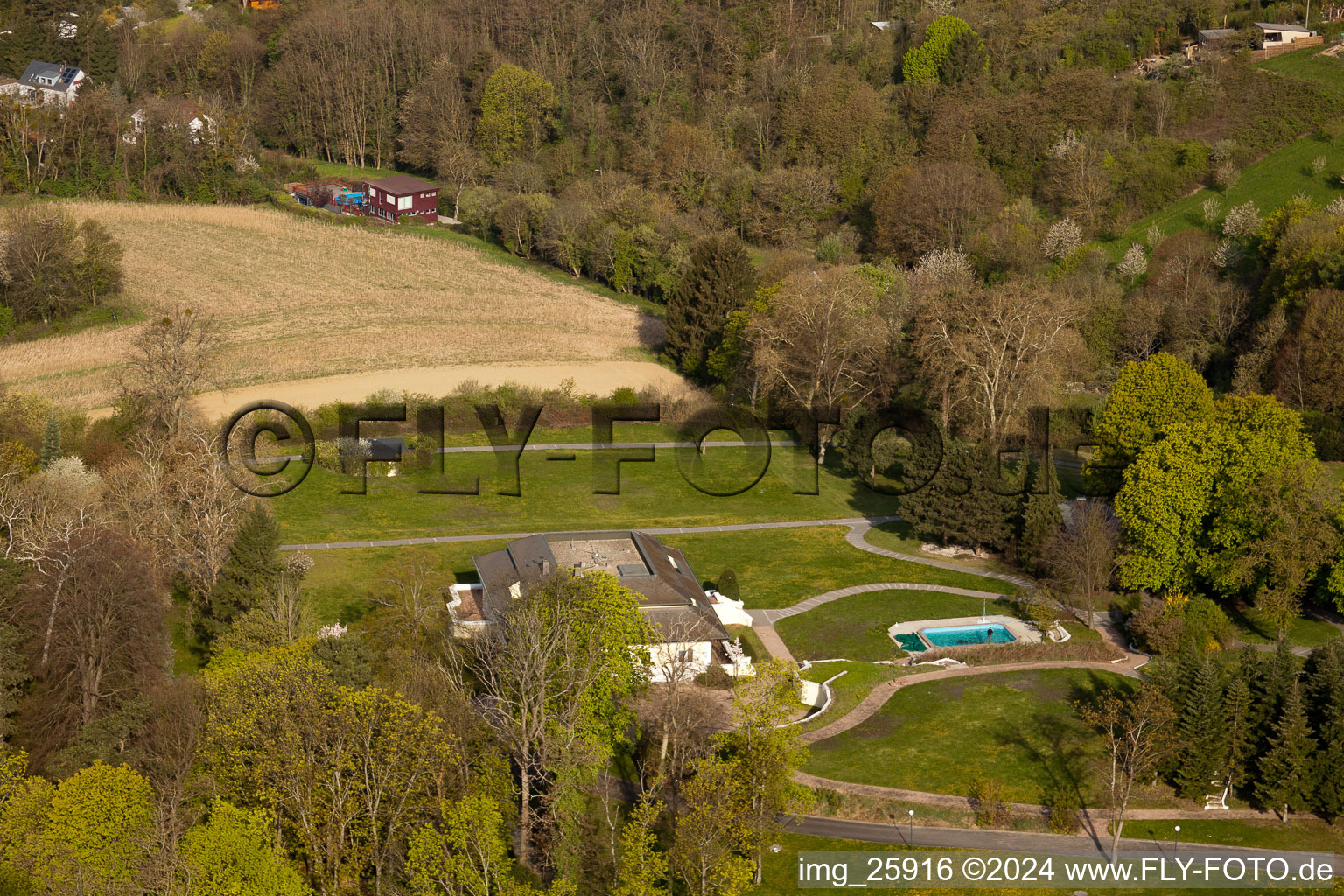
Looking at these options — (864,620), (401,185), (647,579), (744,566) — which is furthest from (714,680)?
(401,185)

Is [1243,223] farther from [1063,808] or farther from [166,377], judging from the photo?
[166,377]

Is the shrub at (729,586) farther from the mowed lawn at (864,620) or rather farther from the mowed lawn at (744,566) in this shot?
the mowed lawn at (864,620)

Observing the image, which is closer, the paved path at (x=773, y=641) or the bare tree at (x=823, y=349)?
the paved path at (x=773, y=641)

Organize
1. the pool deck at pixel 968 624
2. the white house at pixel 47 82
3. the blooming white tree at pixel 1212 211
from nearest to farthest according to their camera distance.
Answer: the pool deck at pixel 968 624 < the blooming white tree at pixel 1212 211 < the white house at pixel 47 82

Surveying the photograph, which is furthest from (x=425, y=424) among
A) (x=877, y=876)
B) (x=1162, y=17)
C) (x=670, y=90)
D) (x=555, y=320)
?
(x=1162, y=17)

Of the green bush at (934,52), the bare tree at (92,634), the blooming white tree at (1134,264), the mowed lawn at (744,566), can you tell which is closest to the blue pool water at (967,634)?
the mowed lawn at (744,566)

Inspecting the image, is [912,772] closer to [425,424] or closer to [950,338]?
[950,338]

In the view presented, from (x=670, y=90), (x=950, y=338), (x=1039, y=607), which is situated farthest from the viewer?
(x=670, y=90)
